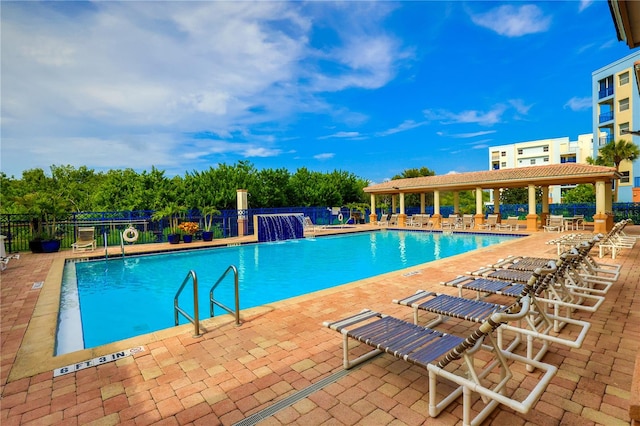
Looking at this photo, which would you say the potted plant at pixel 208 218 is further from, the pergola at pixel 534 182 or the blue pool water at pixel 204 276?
the pergola at pixel 534 182

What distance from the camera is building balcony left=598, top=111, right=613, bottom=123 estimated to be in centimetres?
3681

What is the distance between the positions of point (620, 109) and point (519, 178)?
2758cm

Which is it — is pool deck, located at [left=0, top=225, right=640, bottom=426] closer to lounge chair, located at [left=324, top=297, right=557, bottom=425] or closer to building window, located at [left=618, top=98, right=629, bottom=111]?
lounge chair, located at [left=324, top=297, right=557, bottom=425]

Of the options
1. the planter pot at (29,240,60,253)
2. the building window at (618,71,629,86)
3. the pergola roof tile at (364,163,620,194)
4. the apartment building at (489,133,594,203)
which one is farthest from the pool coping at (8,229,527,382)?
the apartment building at (489,133,594,203)

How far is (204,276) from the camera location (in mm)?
9461

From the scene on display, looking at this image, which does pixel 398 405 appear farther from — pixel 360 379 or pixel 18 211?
pixel 18 211

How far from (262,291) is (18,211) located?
1190 cm

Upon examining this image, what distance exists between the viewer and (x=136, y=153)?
41.7 meters

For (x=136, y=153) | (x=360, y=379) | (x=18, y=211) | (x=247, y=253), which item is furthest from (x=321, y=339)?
(x=136, y=153)

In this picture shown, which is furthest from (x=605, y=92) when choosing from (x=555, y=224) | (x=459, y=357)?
(x=459, y=357)

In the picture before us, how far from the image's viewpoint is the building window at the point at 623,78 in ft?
113

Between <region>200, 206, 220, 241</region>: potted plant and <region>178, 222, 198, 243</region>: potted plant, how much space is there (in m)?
0.50

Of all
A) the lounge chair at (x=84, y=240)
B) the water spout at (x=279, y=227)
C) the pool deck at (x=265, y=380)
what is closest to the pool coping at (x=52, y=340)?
the pool deck at (x=265, y=380)

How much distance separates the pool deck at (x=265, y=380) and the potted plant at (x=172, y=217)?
1055 centimetres
